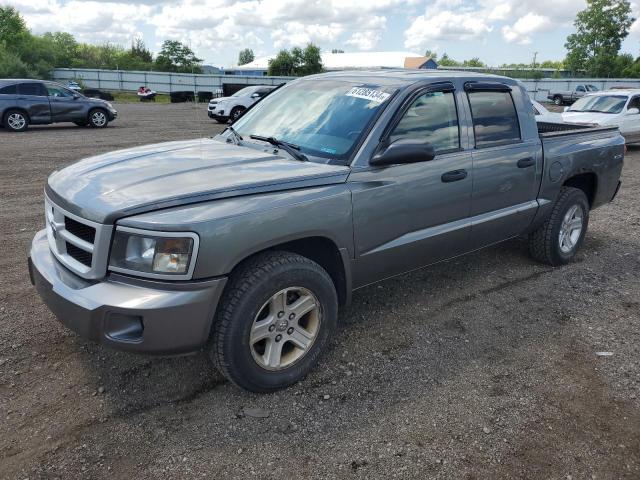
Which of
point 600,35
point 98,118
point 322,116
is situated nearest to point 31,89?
point 98,118

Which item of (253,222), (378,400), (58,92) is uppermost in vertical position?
(58,92)

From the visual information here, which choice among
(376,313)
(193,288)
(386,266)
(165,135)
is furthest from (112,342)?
(165,135)

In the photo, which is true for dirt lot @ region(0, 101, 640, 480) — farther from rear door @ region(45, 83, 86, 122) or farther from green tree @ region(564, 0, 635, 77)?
green tree @ region(564, 0, 635, 77)

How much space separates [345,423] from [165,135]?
14.7m

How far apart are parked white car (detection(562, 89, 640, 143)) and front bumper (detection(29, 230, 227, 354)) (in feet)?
42.1

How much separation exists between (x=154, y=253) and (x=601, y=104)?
14801 millimetres

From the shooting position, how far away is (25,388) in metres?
3.11

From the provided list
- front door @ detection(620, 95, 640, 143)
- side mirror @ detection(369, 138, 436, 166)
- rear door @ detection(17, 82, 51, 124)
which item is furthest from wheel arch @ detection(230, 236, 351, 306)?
rear door @ detection(17, 82, 51, 124)

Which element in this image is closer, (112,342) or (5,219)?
(112,342)

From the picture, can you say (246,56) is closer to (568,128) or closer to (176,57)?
(176,57)

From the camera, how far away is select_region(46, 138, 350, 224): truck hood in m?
2.71

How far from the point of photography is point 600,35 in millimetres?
62375

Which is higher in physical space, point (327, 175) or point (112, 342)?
point (327, 175)

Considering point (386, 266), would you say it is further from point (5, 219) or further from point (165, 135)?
point (165, 135)
